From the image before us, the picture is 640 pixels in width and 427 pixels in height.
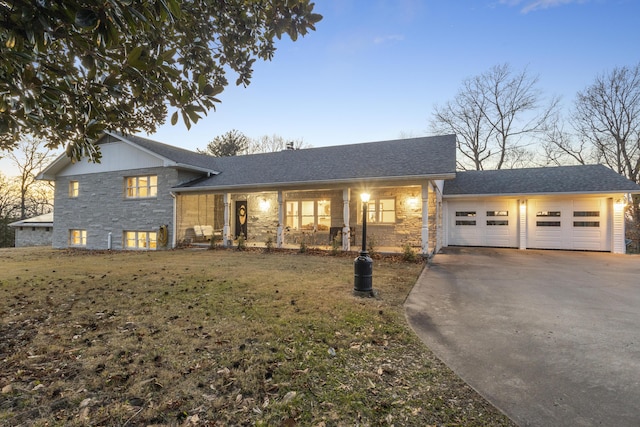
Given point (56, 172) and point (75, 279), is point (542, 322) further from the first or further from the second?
point (56, 172)

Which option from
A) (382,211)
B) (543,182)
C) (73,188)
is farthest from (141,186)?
(543,182)

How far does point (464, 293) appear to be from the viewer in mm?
5715

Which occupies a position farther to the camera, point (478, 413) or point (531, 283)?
point (531, 283)

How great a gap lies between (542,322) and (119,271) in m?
9.30

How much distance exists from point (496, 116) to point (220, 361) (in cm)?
2719

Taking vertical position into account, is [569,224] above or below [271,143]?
below

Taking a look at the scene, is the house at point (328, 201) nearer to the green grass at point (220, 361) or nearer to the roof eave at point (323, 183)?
the roof eave at point (323, 183)

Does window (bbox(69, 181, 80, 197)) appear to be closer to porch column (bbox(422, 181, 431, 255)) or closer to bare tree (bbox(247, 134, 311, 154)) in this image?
porch column (bbox(422, 181, 431, 255))

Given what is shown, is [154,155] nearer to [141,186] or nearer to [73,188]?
[141,186]

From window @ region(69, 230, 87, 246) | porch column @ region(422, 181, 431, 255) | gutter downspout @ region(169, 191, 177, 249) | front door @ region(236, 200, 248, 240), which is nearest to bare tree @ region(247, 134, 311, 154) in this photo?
front door @ region(236, 200, 248, 240)

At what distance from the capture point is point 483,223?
13.7 meters

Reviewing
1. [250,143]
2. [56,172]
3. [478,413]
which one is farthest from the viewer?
[250,143]

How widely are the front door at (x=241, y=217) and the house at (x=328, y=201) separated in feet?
0.19

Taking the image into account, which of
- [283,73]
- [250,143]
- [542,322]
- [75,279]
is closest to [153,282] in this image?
[75,279]
